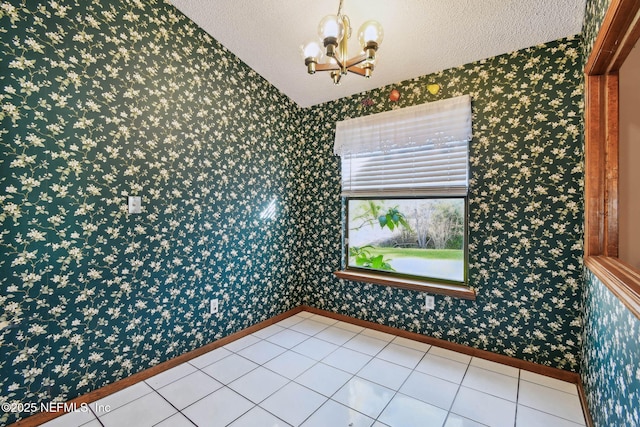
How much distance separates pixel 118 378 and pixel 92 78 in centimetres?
205

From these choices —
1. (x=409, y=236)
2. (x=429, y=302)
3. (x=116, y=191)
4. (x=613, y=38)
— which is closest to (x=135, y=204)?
(x=116, y=191)

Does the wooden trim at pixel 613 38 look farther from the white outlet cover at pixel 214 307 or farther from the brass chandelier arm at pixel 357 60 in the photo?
the white outlet cover at pixel 214 307

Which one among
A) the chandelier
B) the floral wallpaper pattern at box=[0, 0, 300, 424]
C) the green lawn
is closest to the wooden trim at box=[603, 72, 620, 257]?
the green lawn

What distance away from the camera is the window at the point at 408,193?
101 inches

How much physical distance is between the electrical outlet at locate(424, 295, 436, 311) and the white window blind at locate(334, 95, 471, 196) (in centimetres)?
97

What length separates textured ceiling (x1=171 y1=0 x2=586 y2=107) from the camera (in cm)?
200

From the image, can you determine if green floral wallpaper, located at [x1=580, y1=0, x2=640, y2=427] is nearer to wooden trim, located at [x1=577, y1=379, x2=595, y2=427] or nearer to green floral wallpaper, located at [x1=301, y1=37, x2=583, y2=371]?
wooden trim, located at [x1=577, y1=379, x2=595, y2=427]

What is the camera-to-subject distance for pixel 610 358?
1289 millimetres

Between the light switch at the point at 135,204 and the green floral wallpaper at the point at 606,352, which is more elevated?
the light switch at the point at 135,204

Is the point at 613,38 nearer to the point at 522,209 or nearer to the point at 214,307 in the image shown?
A: the point at 522,209

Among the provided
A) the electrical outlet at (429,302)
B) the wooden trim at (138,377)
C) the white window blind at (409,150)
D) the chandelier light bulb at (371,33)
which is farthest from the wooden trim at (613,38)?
the wooden trim at (138,377)

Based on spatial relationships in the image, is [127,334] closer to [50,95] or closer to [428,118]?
[50,95]

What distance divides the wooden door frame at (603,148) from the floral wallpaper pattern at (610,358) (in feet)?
0.61

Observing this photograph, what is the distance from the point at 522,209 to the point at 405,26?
1.72 m
